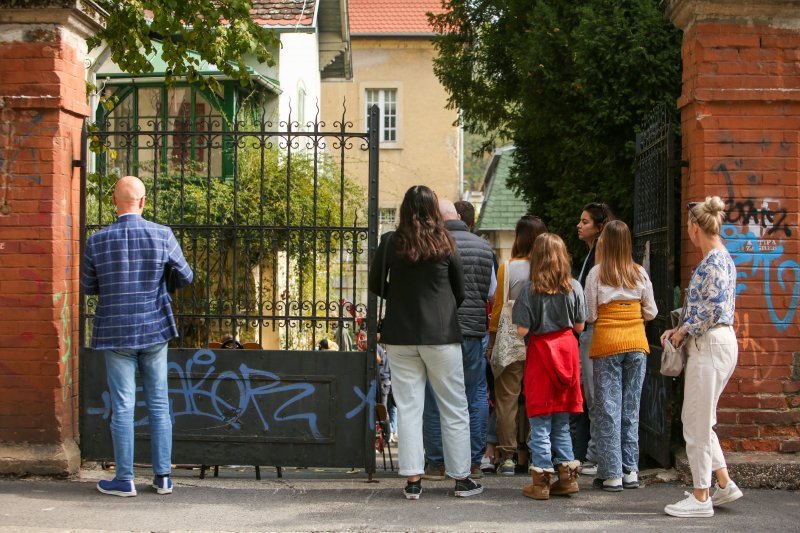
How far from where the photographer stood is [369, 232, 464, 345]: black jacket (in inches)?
253

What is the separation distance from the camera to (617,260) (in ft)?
22.1

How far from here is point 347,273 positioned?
694 inches

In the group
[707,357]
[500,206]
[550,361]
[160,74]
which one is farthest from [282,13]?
[707,357]

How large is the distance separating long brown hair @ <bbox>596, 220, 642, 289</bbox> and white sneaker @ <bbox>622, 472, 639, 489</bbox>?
1.31 m

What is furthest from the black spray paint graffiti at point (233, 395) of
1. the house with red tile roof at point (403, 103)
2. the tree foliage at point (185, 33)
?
the house with red tile roof at point (403, 103)

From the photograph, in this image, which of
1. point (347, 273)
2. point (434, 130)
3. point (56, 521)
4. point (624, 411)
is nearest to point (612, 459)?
point (624, 411)

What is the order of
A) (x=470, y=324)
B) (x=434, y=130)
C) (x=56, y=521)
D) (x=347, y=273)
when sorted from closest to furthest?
(x=56, y=521)
(x=470, y=324)
(x=347, y=273)
(x=434, y=130)

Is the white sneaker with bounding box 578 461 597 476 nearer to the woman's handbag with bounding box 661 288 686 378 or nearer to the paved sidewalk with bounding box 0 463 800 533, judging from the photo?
the paved sidewalk with bounding box 0 463 800 533

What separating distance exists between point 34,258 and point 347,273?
10.8 meters

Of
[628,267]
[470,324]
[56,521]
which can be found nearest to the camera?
[56,521]

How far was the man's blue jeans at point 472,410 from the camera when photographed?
731 cm

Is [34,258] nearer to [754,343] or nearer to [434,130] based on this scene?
[754,343]

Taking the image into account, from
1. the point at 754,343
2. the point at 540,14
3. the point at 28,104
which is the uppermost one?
the point at 540,14

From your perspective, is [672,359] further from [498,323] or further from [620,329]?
[498,323]
